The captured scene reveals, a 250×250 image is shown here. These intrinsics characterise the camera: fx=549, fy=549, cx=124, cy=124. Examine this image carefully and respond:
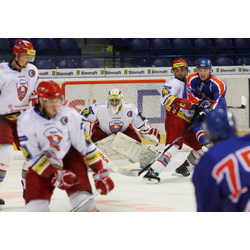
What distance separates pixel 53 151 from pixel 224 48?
352 cm

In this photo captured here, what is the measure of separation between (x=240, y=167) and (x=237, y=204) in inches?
5.7

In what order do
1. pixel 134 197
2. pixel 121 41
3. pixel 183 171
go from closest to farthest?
1. pixel 134 197
2. pixel 183 171
3. pixel 121 41

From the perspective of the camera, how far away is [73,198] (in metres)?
2.65

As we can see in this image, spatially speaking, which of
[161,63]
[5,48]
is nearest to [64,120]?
[5,48]

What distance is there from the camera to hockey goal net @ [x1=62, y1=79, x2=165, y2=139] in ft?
19.7

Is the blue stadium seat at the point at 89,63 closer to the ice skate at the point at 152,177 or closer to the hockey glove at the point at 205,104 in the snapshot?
the hockey glove at the point at 205,104

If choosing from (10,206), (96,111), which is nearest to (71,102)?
(96,111)

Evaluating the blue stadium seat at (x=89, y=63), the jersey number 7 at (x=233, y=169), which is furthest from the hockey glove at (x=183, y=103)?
the jersey number 7 at (x=233, y=169)

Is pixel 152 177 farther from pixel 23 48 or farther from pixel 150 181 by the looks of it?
pixel 23 48

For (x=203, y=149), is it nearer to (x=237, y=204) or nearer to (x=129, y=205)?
(x=129, y=205)

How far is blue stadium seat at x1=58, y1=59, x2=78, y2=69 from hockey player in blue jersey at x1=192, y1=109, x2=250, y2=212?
4338mm

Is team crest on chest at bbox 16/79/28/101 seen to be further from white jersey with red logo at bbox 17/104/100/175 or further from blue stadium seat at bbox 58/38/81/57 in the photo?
blue stadium seat at bbox 58/38/81/57

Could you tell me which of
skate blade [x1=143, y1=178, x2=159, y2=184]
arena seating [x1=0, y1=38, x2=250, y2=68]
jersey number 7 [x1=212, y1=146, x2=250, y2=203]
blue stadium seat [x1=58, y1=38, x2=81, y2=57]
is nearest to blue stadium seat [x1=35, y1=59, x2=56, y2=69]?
arena seating [x1=0, y1=38, x2=250, y2=68]

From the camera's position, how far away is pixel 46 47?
18.7 ft
